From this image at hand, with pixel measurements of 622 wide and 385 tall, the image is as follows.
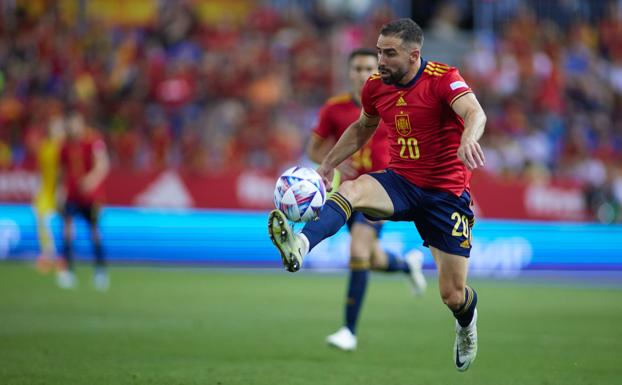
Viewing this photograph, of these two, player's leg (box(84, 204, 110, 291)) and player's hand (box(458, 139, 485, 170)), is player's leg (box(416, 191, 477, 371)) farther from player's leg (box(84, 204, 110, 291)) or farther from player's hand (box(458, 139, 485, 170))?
player's leg (box(84, 204, 110, 291))

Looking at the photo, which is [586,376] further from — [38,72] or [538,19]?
[538,19]

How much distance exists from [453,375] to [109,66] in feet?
53.2

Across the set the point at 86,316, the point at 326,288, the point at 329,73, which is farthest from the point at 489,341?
the point at 329,73

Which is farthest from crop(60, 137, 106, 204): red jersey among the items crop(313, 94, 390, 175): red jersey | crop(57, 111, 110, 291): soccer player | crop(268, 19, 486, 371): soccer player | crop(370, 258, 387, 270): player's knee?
crop(268, 19, 486, 371): soccer player

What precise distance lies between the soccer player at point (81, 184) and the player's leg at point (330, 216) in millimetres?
9110

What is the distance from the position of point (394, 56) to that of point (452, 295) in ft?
6.09

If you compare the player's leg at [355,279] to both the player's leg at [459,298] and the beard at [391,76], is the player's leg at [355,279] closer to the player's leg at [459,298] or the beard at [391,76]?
the player's leg at [459,298]

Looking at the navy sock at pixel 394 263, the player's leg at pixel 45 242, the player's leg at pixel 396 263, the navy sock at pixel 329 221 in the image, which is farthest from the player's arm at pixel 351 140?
the player's leg at pixel 45 242

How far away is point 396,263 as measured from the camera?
37.9ft

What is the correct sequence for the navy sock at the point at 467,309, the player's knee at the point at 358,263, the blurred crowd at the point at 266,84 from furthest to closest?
the blurred crowd at the point at 266,84, the player's knee at the point at 358,263, the navy sock at the point at 467,309

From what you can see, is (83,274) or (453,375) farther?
(83,274)

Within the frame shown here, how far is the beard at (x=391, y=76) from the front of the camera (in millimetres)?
6996

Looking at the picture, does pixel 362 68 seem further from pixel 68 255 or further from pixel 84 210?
pixel 68 255

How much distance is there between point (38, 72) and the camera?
21766 millimetres
